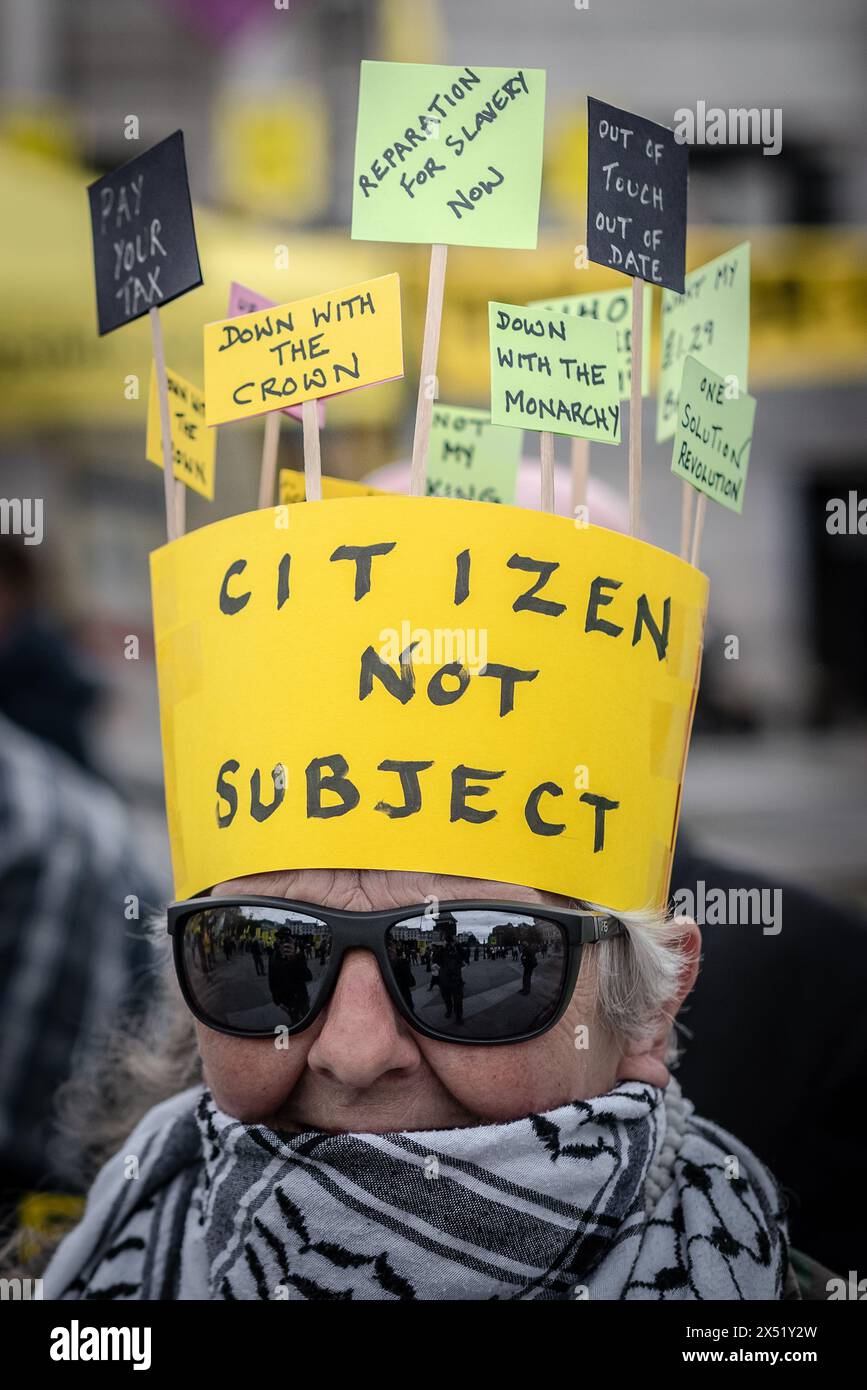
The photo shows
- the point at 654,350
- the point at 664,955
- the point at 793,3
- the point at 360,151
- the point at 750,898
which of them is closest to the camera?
the point at 360,151

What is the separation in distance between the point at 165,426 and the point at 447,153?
0.39 m

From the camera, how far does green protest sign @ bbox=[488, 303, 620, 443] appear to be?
1.23 meters

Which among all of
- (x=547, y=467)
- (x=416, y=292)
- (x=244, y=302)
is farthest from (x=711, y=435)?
(x=416, y=292)

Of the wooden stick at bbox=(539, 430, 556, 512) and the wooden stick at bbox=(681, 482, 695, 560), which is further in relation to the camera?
the wooden stick at bbox=(681, 482, 695, 560)

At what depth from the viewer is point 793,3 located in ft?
27.5

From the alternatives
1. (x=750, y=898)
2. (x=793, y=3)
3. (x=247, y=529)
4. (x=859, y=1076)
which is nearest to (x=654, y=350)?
(x=750, y=898)

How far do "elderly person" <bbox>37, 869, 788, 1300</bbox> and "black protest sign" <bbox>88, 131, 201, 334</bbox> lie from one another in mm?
606

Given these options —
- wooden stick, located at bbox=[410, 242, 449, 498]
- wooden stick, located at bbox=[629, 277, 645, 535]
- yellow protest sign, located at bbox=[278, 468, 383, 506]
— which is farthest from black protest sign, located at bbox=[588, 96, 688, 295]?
yellow protest sign, located at bbox=[278, 468, 383, 506]

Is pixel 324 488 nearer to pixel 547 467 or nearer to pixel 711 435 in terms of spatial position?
pixel 547 467

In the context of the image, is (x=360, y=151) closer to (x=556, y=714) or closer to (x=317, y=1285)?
(x=556, y=714)

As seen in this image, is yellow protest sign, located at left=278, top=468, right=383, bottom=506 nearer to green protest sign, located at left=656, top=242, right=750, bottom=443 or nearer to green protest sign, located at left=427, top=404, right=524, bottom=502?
green protest sign, located at left=427, top=404, right=524, bottom=502

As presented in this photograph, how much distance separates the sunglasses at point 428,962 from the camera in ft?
3.96

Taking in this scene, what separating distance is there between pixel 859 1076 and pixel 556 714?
93cm
